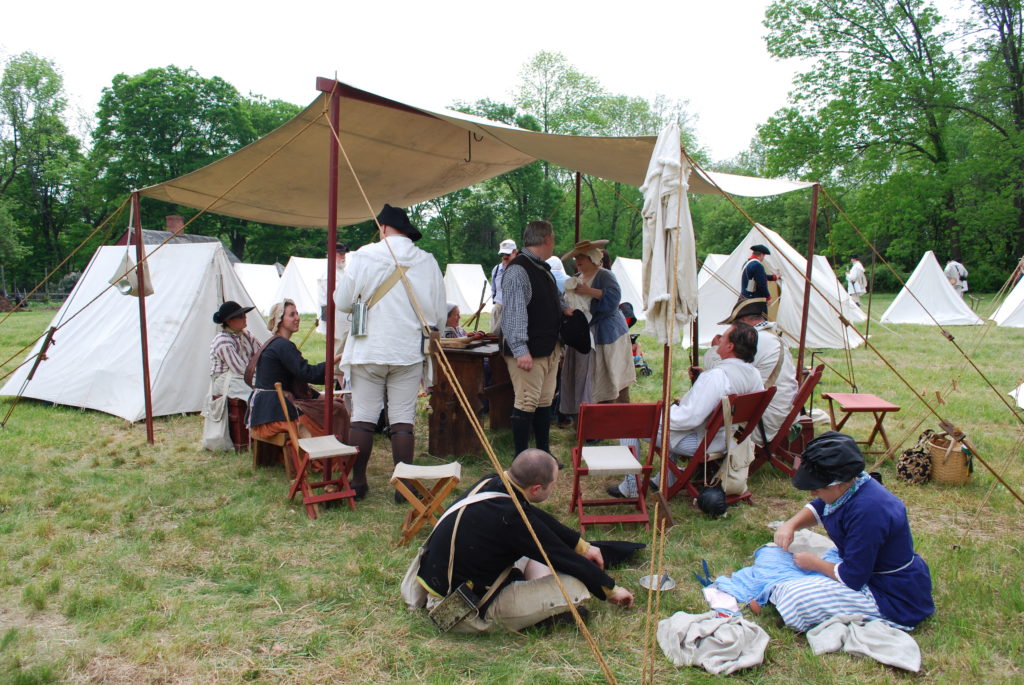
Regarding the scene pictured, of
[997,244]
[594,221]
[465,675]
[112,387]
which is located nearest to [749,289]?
[465,675]

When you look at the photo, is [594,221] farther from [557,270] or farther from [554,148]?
[554,148]

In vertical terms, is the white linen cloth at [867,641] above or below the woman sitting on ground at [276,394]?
below

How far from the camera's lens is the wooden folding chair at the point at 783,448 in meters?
4.00

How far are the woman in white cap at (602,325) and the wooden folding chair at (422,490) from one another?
2014mm

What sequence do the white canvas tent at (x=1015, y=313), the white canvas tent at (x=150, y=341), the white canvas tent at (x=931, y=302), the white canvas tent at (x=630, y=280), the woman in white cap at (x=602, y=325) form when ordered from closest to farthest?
the woman in white cap at (x=602, y=325) < the white canvas tent at (x=150, y=341) < the white canvas tent at (x=1015, y=313) < the white canvas tent at (x=931, y=302) < the white canvas tent at (x=630, y=280)

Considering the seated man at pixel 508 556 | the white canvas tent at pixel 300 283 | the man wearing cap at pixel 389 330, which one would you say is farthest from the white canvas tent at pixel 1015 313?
the white canvas tent at pixel 300 283

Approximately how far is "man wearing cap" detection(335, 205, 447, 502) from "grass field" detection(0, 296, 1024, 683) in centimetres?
48

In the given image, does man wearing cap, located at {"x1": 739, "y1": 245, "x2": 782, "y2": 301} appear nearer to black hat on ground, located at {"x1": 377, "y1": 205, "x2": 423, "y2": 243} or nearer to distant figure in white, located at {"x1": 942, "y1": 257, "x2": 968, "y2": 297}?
black hat on ground, located at {"x1": 377, "y1": 205, "x2": 423, "y2": 243}

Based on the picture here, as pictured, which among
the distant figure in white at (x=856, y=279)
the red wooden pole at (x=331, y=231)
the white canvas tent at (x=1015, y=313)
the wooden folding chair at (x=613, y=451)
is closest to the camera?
the wooden folding chair at (x=613, y=451)

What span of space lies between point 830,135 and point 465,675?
2040 cm

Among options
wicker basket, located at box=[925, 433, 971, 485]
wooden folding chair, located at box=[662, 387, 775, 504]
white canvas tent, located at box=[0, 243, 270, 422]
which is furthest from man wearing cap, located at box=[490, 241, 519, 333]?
wicker basket, located at box=[925, 433, 971, 485]

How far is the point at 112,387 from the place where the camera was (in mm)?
6062

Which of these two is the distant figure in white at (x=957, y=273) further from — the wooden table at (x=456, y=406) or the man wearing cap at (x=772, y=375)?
the wooden table at (x=456, y=406)

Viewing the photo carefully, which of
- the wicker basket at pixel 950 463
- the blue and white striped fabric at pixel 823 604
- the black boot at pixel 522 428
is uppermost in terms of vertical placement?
the black boot at pixel 522 428
